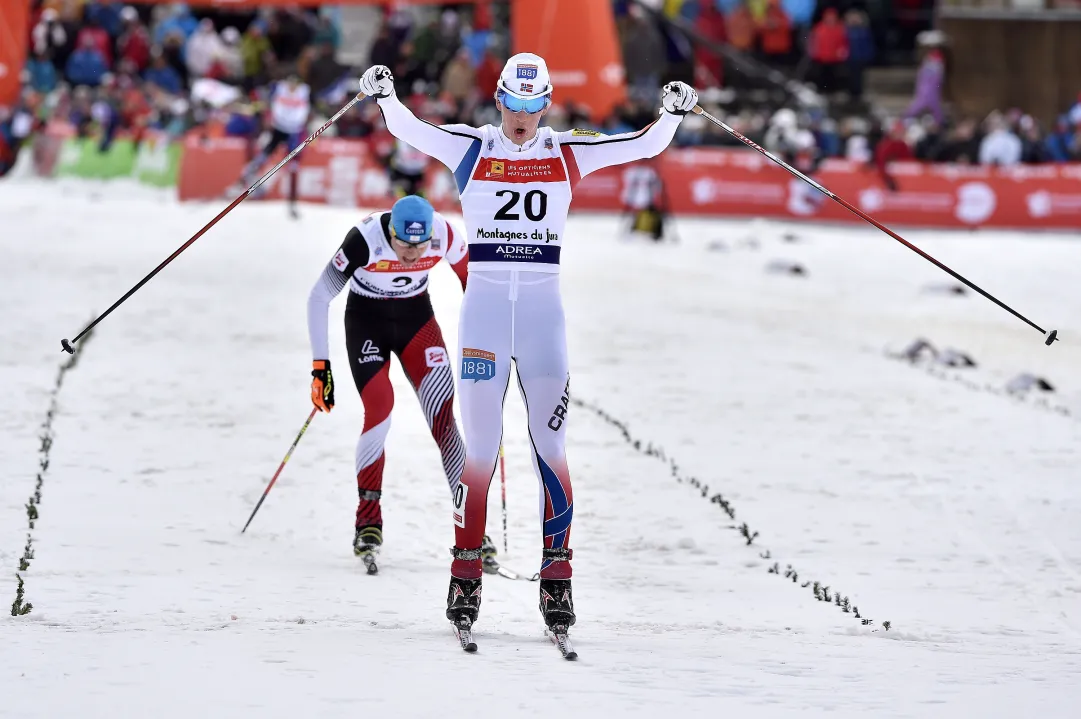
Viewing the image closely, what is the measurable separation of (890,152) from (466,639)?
18810 millimetres

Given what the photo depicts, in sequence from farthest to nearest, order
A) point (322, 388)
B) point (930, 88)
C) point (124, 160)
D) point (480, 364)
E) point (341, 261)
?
point (930, 88), point (124, 160), point (341, 261), point (322, 388), point (480, 364)

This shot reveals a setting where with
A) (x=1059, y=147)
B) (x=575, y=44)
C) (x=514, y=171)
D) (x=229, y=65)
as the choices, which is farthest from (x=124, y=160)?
(x=514, y=171)

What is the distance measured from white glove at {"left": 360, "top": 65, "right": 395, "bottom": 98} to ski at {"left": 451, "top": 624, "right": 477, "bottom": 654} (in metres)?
2.14

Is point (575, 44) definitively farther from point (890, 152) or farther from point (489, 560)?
point (489, 560)

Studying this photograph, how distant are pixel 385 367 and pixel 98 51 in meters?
21.1

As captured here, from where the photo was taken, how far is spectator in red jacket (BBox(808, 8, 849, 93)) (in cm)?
2708

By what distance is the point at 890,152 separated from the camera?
23984 millimetres

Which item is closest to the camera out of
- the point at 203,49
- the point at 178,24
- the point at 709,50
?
the point at 709,50

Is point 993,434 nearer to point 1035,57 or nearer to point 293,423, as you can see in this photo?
point 293,423

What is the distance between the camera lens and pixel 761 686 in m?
5.94

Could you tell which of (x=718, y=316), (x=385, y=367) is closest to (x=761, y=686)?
(x=385, y=367)

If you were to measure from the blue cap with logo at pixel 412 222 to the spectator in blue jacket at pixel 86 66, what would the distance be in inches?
842

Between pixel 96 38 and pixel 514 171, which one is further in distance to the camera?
pixel 96 38

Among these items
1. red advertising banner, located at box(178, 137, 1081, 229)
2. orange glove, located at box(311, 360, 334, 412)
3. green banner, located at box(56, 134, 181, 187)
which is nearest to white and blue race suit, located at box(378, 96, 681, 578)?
orange glove, located at box(311, 360, 334, 412)
